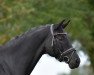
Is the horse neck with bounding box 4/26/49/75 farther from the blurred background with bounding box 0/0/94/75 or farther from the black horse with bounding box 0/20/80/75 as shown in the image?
the blurred background with bounding box 0/0/94/75

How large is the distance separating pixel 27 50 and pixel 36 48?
0.15 meters

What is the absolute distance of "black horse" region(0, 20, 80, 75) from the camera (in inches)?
372

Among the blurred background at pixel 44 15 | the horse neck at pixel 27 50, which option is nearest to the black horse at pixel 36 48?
the horse neck at pixel 27 50

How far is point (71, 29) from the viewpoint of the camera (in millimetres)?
21875

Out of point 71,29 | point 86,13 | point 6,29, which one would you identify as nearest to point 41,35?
point 6,29

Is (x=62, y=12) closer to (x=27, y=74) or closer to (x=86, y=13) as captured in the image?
(x=86, y=13)

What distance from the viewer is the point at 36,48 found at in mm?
9609

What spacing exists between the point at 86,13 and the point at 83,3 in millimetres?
664

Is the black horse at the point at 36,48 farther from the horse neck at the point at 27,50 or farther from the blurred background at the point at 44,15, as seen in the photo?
the blurred background at the point at 44,15

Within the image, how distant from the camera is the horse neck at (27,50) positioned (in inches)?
374

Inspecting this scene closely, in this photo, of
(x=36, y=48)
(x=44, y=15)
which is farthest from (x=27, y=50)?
(x=44, y=15)

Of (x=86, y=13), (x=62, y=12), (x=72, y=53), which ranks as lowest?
(x=86, y=13)

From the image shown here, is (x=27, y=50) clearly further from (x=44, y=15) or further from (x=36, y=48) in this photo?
(x=44, y=15)

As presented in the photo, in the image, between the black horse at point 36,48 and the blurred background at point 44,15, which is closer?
the black horse at point 36,48
